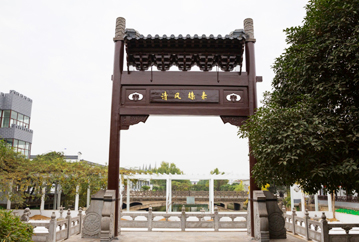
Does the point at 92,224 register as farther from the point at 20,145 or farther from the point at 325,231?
the point at 20,145

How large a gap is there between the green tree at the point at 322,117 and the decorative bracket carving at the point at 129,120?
9.27 feet

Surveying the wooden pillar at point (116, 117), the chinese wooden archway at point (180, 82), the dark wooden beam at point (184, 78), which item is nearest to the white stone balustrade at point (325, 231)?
the chinese wooden archway at point (180, 82)

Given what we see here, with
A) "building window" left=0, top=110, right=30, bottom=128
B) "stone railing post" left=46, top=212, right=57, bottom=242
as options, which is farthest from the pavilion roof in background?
"building window" left=0, top=110, right=30, bottom=128

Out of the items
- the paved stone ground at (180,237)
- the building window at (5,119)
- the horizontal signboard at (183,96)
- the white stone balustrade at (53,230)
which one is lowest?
the paved stone ground at (180,237)

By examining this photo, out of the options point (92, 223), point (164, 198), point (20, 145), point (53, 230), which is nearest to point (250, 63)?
point (92, 223)

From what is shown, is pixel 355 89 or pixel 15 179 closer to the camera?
pixel 355 89

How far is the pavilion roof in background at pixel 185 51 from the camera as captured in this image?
6.49 meters

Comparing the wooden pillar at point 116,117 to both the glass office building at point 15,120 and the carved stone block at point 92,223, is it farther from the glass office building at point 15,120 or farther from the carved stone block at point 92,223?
the glass office building at point 15,120

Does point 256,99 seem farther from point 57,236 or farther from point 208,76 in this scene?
point 57,236

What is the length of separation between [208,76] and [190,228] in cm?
414

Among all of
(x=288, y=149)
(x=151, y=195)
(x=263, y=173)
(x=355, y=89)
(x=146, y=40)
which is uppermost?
(x=146, y=40)

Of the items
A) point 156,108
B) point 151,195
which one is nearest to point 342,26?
point 156,108

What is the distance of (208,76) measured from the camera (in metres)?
6.62

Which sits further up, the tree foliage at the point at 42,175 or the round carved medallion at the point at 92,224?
the tree foliage at the point at 42,175
